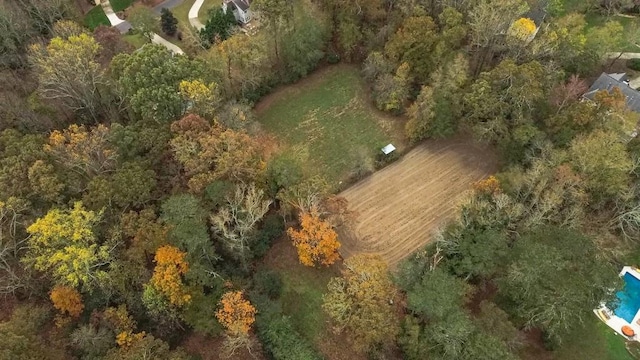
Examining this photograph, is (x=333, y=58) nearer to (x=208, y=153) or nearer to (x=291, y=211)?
(x=291, y=211)

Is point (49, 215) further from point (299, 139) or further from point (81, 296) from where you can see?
point (299, 139)

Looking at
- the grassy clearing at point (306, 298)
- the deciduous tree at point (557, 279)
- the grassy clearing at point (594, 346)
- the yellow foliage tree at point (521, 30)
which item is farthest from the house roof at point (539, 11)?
the grassy clearing at point (306, 298)

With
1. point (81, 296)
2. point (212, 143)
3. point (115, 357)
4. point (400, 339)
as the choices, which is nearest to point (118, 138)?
point (212, 143)

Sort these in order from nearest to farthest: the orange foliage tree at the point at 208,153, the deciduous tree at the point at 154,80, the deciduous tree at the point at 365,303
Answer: the deciduous tree at the point at 365,303 < the orange foliage tree at the point at 208,153 < the deciduous tree at the point at 154,80

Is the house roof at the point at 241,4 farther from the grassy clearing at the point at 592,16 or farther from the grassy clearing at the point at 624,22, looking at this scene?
the grassy clearing at the point at 624,22

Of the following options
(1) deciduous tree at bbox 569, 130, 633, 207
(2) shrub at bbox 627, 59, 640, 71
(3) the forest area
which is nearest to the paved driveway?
(3) the forest area

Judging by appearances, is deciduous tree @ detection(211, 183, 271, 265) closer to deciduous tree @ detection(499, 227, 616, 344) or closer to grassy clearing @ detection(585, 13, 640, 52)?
deciduous tree @ detection(499, 227, 616, 344)

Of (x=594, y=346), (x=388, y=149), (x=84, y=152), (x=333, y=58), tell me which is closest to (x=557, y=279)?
(x=594, y=346)
